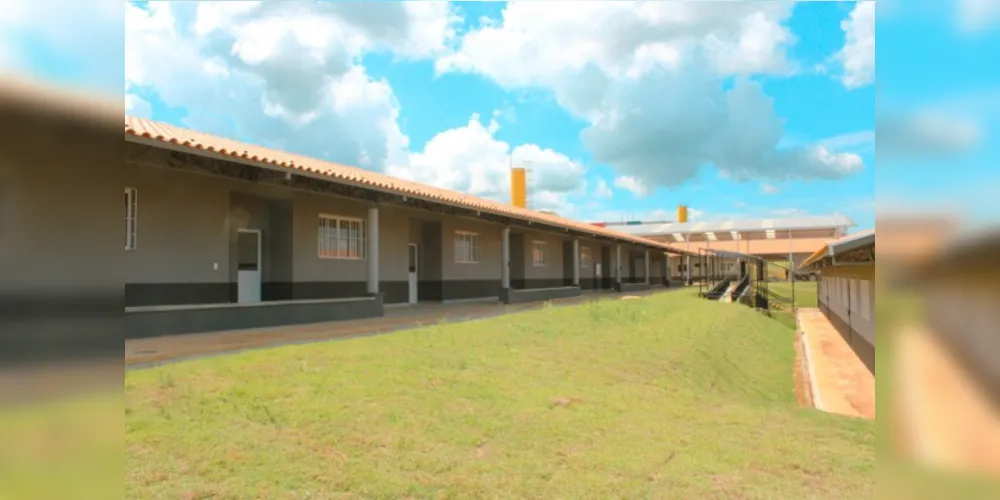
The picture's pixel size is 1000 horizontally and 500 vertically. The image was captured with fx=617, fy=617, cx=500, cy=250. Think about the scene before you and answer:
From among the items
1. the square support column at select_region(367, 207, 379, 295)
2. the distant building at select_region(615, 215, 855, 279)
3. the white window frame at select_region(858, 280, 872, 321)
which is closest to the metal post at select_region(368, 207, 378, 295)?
the square support column at select_region(367, 207, 379, 295)

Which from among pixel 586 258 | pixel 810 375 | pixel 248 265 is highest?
pixel 586 258

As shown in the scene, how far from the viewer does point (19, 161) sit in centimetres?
120

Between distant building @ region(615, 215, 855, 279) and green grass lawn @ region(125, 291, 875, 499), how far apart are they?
41.6 meters

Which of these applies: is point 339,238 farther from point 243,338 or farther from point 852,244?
point 852,244

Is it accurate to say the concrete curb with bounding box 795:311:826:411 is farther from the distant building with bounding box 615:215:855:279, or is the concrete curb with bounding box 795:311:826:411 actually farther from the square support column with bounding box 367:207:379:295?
the distant building with bounding box 615:215:855:279

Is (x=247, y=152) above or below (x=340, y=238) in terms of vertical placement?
above

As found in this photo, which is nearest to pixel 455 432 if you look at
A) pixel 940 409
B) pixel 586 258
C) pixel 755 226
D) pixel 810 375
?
pixel 940 409

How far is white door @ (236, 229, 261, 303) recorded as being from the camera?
13938 millimetres

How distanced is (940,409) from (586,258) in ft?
108

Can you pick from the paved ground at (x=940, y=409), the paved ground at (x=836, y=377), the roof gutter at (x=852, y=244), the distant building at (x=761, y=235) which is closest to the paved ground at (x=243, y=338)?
the paved ground at (x=940, y=409)

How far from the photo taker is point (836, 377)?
14414mm

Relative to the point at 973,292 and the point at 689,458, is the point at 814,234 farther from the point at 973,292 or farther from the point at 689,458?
the point at 973,292

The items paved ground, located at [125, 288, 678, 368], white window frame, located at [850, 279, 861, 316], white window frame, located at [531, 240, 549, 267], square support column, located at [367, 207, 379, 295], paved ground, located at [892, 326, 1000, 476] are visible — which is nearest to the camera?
paved ground, located at [892, 326, 1000, 476]

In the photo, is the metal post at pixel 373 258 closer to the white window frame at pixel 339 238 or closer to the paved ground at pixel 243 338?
the paved ground at pixel 243 338
